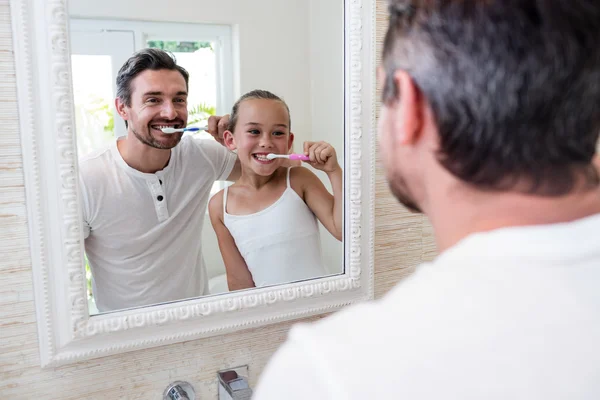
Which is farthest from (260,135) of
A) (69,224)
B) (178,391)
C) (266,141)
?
(178,391)

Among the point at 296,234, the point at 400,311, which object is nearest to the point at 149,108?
the point at 296,234

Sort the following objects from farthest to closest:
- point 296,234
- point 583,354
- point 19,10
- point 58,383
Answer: point 296,234, point 58,383, point 19,10, point 583,354

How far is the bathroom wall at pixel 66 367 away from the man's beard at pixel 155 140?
0.58 feet

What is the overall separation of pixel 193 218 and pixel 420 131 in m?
0.53

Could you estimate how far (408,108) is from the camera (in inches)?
18.9

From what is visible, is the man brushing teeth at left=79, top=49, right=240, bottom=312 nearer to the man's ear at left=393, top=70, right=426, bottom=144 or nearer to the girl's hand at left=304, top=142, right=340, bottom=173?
the girl's hand at left=304, top=142, right=340, bottom=173

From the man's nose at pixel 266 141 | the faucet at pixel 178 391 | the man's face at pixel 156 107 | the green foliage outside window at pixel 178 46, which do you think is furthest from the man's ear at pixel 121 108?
the faucet at pixel 178 391

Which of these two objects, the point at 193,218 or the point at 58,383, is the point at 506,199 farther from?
the point at 58,383

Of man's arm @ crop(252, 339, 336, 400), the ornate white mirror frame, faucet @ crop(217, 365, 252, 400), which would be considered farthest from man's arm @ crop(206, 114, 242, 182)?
man's arm @ crop(252, 339, 336, 400)

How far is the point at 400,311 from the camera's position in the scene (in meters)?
0.42

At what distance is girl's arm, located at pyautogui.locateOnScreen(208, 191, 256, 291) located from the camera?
940 millimetres

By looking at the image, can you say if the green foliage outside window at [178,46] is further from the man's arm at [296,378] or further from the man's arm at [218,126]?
the man's arm at [296,378]

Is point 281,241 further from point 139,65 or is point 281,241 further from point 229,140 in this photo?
point 139,65

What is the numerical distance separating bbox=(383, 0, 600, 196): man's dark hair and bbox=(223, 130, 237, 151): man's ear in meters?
0.51
